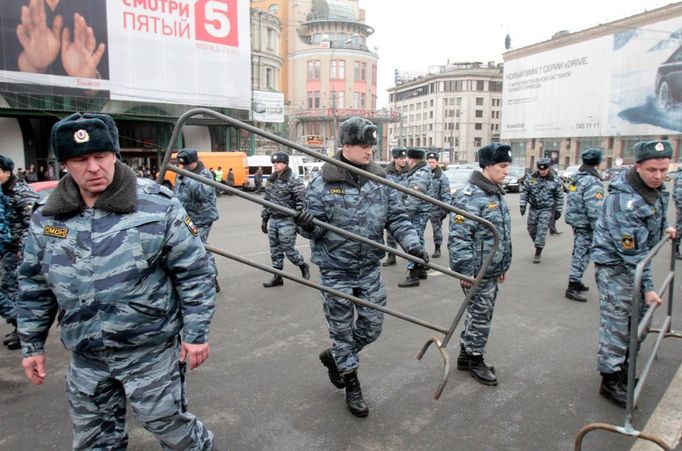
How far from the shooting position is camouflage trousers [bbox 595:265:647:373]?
360cm

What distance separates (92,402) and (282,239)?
4568mm

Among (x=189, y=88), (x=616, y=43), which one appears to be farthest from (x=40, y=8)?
(x=616, y=43)

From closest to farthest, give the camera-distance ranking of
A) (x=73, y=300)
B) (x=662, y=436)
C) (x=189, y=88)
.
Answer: (x=73, y=300) < (x=662, y=436) < (x=189, y=88)

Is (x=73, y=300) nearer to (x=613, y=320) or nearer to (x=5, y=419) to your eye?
(x=5, y=419)

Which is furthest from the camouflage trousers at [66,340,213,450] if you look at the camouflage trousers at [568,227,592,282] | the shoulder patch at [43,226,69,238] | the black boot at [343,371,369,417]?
the camouflage trousers at [568,227,592,282]

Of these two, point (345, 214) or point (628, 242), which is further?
point (628, 242)

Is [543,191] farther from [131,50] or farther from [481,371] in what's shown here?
[131,50]

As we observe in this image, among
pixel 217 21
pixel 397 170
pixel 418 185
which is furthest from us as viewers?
pixel 217 21

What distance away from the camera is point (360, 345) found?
3.60m

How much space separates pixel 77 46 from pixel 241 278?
22.6m

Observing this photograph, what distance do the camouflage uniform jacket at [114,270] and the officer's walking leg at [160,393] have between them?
8 cm

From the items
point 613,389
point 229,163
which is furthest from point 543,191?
point 229,163

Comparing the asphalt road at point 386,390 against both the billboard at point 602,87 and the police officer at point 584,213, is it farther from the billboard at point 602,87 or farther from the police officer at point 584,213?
the billboard at point 602,87

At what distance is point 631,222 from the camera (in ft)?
11.6
